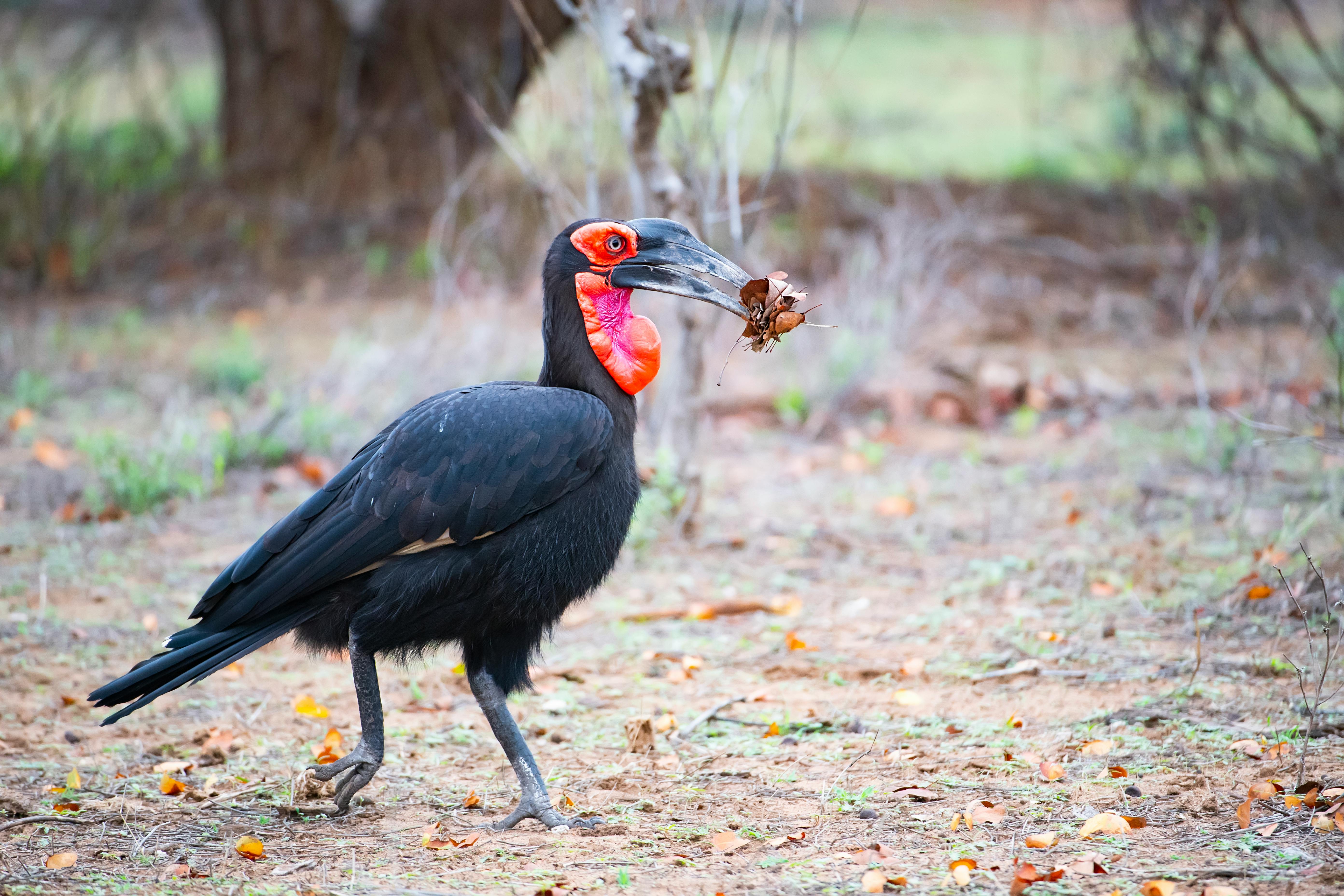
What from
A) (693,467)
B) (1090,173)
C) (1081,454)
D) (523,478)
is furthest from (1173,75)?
(523,478)

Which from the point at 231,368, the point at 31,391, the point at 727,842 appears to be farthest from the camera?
the point at 231,368

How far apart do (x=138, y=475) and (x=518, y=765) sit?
307 cm

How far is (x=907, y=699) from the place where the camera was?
12.4ft

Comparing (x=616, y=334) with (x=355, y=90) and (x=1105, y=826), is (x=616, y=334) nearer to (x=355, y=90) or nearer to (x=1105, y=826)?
(x=1105, y=826)

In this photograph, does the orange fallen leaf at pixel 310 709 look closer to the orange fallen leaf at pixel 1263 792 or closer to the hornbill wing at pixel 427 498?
the hornbill wing at pixel 427 498

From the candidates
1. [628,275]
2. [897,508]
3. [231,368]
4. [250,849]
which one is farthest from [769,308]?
[231,368]

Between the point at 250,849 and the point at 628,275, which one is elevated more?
the point at 628,275

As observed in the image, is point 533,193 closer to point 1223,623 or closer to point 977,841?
point 1223,623

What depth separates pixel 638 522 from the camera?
5344 mm

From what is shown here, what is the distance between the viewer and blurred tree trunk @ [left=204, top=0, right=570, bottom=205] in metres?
9.52

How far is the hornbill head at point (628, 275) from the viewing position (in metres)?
3.27

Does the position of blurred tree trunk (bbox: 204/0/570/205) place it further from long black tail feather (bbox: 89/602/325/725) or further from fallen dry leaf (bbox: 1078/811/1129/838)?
fallen dry leaf (bbox: 1078/811/1129/838)

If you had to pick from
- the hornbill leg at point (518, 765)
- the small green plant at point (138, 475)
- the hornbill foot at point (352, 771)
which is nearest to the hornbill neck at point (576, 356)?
the hornbill leg at point (518, 765)

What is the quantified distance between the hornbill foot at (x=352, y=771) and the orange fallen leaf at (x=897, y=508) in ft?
10.3
